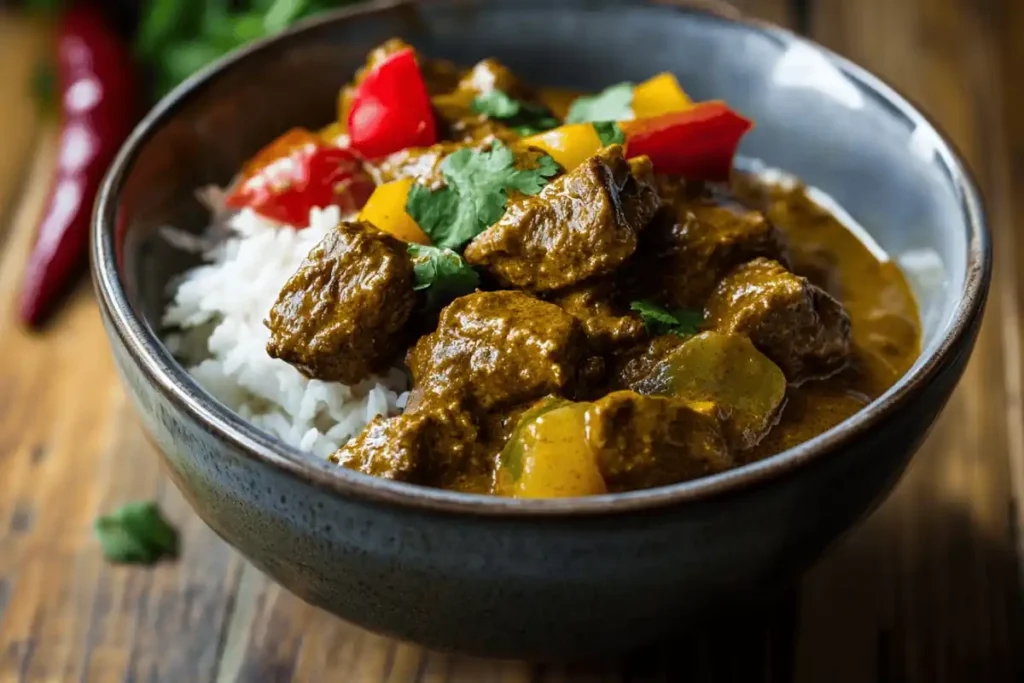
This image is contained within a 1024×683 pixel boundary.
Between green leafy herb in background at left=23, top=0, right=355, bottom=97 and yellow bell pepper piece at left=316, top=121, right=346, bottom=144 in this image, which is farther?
green leafy herb in background at left=23, top=0, right=355, bottom=97

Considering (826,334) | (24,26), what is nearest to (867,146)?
(826,334)

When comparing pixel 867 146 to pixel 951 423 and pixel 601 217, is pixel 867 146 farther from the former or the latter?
pixel 601 217

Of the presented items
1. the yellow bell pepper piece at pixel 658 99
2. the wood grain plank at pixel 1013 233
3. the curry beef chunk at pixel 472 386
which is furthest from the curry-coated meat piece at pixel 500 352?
the wood grain plank at pixel 1013 233

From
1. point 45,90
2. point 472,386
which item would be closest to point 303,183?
point 472,386

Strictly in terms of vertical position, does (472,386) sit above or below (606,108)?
below

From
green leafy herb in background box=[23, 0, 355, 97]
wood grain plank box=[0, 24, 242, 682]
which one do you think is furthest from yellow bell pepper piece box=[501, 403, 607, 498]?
green leafy herb in background box=[23, 0, 355, 97]

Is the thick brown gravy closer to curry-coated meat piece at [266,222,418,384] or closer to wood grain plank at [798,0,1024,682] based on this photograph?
wood grain plank at [798,0,1024,682]

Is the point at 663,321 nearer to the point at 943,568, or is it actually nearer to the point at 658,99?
the point at 658,99

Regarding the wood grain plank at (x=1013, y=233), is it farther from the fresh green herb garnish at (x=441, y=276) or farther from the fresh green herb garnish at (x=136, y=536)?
the fresh green herb garnish at (x=136, y=536)
